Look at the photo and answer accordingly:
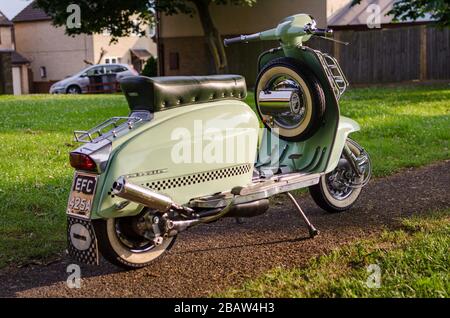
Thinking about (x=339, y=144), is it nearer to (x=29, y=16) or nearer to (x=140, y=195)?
(x=140, y=195)

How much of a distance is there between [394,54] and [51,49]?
2751 cm

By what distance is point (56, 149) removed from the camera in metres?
8.67

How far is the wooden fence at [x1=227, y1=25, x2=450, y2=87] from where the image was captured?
77.9ft

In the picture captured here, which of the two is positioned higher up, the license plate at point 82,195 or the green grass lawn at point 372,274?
the license plate at point 82,195

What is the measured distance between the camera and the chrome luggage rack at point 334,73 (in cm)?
506

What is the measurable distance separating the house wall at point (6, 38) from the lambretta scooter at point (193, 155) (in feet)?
130

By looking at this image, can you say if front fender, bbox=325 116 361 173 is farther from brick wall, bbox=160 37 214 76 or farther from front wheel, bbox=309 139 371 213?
brick wall, bbox=160 37 214 76

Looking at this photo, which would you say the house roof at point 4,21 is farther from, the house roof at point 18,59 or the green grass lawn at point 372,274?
the green grass lawn at point 372,274

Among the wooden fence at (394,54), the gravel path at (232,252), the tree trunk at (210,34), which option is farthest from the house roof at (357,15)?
the gravel path at (232,252)

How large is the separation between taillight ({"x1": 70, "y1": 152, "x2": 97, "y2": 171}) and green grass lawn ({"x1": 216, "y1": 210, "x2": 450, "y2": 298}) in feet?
3.32

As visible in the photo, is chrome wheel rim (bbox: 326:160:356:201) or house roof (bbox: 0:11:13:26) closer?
chrome wheel rim (bbox: 326:160:356:201)

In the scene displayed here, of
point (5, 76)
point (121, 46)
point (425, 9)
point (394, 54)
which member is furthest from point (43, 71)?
point (425, 9)

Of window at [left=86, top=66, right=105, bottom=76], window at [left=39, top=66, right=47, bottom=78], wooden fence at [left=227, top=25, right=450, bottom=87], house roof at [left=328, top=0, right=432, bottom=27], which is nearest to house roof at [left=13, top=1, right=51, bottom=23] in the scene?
window at [left=39, top=66, right=47, bottom=78]
